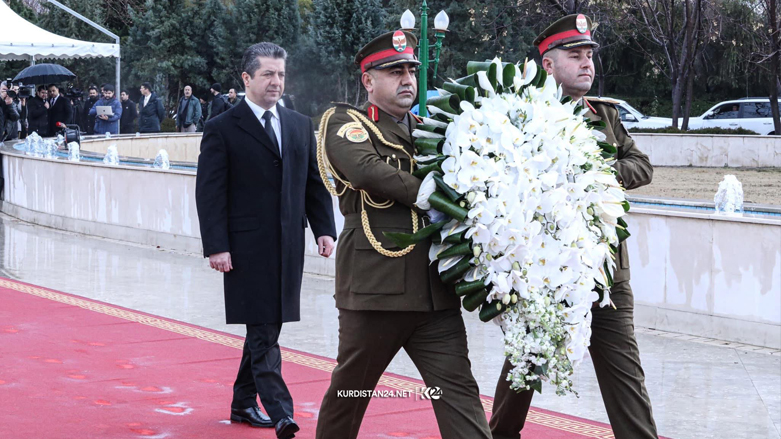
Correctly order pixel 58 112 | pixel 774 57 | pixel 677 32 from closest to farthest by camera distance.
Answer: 1. pixel 58 112
2. pixel 774 57
3. pixel 677 32

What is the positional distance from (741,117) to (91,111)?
20.7 m

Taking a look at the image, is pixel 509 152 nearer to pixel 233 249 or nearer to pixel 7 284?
pixel 233 249

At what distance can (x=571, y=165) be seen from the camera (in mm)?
3863

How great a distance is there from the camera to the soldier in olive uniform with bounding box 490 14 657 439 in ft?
14.4

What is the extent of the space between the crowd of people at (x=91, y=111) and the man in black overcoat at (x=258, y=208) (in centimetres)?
1706

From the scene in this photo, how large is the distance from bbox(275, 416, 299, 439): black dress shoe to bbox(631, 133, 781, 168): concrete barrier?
910 inches

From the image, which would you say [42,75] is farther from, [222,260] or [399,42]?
[399,42]

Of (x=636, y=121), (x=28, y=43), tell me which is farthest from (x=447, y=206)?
(x=636, y=121)

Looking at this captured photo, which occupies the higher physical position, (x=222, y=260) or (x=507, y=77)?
(x=507, y=77)

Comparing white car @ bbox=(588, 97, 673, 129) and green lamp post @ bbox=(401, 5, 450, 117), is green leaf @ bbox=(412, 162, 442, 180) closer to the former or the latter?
green lamp post @ bbox=(401, 5, 450, 117)

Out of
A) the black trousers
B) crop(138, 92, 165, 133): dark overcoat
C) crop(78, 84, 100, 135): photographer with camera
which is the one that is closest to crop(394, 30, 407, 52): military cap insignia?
the black trousers

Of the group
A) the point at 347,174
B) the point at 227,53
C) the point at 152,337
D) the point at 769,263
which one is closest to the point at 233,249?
the point at 347,174

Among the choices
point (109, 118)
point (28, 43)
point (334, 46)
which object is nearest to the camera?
point (109, 118)

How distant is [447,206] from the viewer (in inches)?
148
